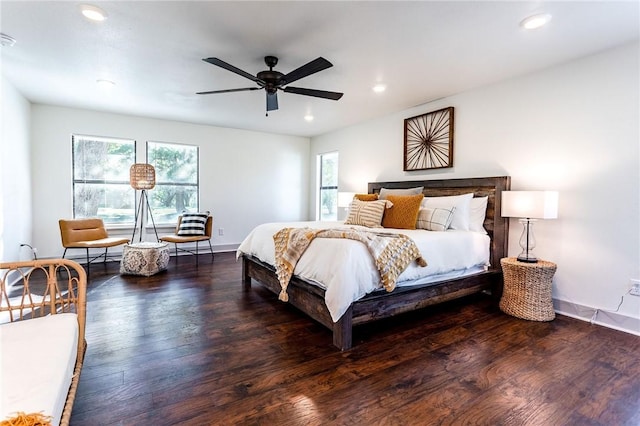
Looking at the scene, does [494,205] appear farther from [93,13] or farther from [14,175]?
[14,175]

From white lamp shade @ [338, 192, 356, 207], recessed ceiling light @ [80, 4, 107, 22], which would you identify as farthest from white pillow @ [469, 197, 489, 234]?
recessed ceiling light @ [80, 4, 107, 22]

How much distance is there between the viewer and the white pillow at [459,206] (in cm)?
335

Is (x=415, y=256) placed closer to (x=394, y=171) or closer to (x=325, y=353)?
(x=325, y=353)

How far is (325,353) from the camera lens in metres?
2.16

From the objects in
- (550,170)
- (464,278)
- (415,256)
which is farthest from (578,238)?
(415,256)

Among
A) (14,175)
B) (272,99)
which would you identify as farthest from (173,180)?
(272,99)

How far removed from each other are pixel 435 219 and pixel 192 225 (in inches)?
149

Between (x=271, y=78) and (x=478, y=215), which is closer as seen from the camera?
(x=271, y=78)

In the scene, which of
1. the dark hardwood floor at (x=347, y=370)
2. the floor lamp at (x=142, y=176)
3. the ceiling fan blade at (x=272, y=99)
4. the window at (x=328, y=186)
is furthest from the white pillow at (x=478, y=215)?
the floor lamp at (x=142, y=176)

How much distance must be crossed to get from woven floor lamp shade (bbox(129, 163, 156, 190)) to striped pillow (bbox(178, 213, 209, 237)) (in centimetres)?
76

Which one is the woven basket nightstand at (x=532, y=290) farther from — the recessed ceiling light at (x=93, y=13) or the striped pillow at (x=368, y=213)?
the recessed ceiling light at (x=93, y=13)

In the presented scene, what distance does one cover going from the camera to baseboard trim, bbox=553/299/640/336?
2.55m

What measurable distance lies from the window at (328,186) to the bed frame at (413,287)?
2.20 m

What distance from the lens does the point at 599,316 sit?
8.98 ft
